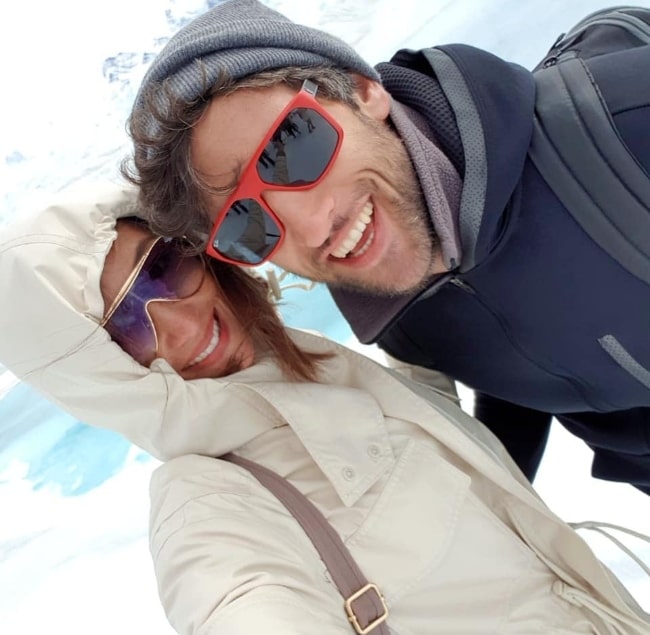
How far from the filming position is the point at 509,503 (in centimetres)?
105

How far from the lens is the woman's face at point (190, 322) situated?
1005mm

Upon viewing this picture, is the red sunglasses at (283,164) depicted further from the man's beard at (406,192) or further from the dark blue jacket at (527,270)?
the dark blue jacket at (527,270)

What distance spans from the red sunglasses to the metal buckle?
1.70 ft

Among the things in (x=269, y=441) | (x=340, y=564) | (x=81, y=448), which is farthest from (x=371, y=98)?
(x=81, y=448)

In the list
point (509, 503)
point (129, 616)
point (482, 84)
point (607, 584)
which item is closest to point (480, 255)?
point (482, 84)

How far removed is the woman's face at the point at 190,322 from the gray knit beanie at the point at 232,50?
24 centimetres

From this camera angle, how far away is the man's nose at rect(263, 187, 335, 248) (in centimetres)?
94

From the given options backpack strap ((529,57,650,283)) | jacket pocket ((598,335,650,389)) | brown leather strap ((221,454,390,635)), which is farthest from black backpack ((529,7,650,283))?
brown leather strap ((221,454,390,635))

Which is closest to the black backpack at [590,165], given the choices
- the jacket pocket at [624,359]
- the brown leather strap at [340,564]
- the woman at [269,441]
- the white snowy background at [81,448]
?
the jacket pocket at [624,359]

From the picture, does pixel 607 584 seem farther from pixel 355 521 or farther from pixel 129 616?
pixel 129 616

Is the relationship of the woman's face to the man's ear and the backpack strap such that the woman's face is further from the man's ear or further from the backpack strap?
the backpack strap

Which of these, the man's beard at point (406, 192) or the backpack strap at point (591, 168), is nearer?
→ the backpack strap at point (591, 168)

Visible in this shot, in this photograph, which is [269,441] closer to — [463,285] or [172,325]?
[172,325]

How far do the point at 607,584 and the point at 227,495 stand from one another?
62 centimetres
